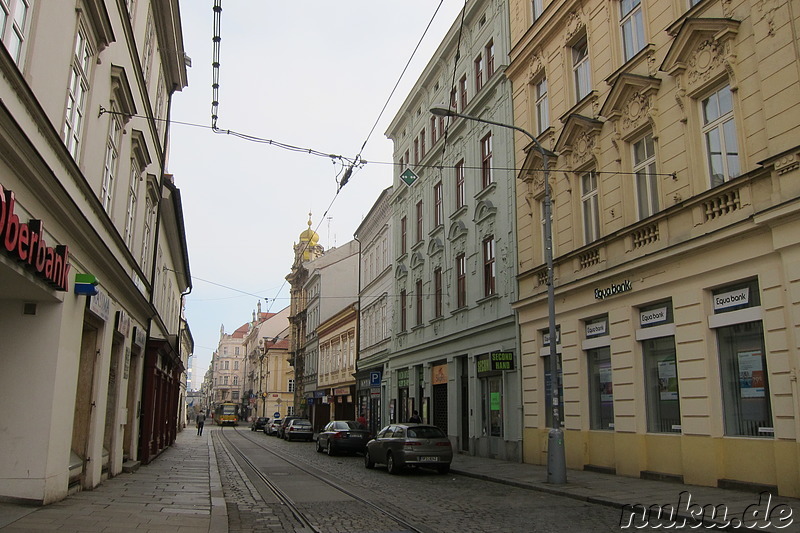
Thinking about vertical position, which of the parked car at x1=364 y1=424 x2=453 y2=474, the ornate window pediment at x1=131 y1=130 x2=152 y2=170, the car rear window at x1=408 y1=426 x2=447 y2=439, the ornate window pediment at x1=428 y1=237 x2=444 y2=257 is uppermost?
the ornate window pediment at x1=428 y1=237 x2=444 y2=257

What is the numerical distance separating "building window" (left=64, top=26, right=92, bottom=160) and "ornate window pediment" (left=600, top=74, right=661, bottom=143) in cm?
1169

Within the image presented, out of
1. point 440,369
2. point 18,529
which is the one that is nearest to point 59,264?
point 18,529

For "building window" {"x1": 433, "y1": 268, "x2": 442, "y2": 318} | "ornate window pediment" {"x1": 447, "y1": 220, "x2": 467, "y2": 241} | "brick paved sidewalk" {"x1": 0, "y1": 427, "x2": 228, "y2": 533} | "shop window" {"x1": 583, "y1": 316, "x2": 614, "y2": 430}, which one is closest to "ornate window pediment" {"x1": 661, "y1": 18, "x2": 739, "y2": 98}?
"shop window" {"x1": 583, "y1": 316, "x2": 614, "y2": 430}

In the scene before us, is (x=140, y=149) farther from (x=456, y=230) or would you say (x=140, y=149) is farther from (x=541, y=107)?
(x=456, y=230)

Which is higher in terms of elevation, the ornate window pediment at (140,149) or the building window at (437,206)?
the building window at (437,206)

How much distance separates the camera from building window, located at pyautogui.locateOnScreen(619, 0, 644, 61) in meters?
16.2

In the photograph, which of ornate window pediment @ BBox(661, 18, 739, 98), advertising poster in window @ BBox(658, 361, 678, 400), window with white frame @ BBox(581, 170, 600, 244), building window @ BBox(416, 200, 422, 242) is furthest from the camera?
building window @ BBox(416, 200, 422, 242)

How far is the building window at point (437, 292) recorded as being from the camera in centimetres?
2858

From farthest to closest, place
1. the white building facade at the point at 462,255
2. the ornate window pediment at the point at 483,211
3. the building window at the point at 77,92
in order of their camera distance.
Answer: the ornate window pediment at the point at 483,211, the white building facade at the point at 462,255, the building window at the point at 77,92

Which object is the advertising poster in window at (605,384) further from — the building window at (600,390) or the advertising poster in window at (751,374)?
the advertising poster in window at (751,374)

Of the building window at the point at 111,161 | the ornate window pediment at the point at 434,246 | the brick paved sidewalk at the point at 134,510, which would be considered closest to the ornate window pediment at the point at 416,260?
the ornate window pediment at the point at 434,246

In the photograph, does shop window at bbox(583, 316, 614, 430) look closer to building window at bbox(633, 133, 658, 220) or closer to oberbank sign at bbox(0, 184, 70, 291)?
building window at bbox(633, 133, 658, 220)

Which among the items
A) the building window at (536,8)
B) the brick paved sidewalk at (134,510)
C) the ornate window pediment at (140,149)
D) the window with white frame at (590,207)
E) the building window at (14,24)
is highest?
the building window at (536,8)

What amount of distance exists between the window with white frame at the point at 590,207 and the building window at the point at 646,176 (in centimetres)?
172
